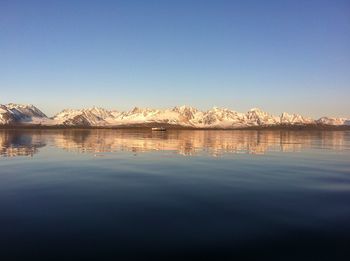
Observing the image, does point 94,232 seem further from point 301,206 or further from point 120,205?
point 301,206

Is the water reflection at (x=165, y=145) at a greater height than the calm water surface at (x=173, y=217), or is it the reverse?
the water reflection at (x=165, y=145)

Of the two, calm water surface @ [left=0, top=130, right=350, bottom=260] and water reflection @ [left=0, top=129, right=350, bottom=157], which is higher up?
water reflection @ [left=0, top=129, right=350, bottom=157]

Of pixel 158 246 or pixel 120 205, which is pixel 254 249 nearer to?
pixel 158 246

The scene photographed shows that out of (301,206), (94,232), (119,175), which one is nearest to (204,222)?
(94,232)

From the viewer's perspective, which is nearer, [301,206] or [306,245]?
[306,245]

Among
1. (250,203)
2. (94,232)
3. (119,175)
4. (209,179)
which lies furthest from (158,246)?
(119,175)

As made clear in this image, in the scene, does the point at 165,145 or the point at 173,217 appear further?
the point at 165,145

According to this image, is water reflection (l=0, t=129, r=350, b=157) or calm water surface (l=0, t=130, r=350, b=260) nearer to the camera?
calm water surface (l=0, t=130, r=350, b=260)

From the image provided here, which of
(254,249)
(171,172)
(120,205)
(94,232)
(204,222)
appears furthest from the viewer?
(171,172)

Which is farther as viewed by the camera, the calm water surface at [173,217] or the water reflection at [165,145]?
the water reflection at [165,145]

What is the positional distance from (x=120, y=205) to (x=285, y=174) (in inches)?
599

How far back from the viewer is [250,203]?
57.5 feet

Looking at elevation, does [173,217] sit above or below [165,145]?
below

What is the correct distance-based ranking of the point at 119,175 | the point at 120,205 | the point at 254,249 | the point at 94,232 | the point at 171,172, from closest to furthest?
the point at 254,249, the point at 94,232, the point at 120,205, the point at 119,175, the point at 171,172
